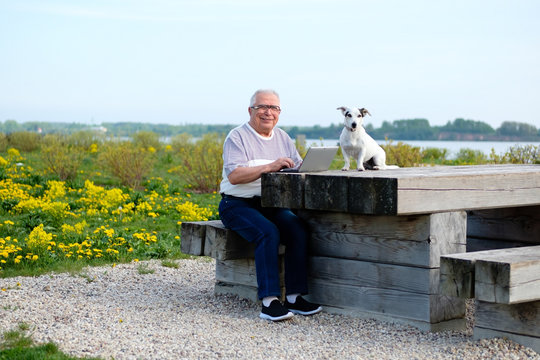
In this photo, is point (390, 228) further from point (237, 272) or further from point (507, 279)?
point (237, 272)

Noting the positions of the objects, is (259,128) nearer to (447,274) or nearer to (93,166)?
(447,274)

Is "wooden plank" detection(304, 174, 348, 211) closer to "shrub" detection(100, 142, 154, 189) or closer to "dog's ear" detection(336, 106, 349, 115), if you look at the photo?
"dog's ear" detection(336, 106, 349, 115)

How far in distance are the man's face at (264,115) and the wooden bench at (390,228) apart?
535 millimetres

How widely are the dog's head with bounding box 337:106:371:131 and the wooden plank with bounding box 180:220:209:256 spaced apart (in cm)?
137

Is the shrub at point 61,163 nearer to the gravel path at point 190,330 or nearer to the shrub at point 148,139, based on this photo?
the gravel path at point 190,330

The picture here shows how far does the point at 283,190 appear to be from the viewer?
15.4 feet

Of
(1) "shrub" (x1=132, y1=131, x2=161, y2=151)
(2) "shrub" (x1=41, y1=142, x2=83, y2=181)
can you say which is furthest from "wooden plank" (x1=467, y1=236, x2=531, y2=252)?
(1) "shrub" (x1=132, y1=131, x2=161, y2=151)

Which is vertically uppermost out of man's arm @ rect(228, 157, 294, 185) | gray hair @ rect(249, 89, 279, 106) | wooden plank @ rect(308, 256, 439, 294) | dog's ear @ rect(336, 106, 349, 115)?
gray hair @ rect(249, 89, 279, 106)

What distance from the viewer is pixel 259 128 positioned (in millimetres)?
5191

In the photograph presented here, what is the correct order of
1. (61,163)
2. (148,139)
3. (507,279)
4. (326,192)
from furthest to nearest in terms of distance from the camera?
1. (148,139)
2. (61,163)
3. (326,192)
4. (507,279)

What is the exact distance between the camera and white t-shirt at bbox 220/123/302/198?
16.5 ft

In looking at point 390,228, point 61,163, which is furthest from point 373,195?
point 61,163

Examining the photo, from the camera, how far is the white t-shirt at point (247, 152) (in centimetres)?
504

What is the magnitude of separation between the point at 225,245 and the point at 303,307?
738mm
